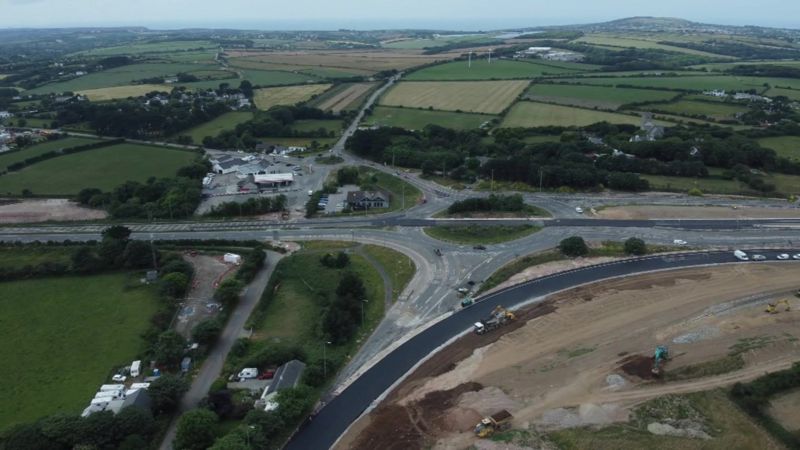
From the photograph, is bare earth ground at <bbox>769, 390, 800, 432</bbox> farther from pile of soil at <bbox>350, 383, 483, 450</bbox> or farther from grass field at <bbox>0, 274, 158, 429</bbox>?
grass field at <bbox>0, 274, 158, 429</bbox>

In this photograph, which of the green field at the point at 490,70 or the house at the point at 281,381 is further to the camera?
the green field at the point at 490,70

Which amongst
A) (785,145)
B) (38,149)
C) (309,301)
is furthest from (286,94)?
(785,145)

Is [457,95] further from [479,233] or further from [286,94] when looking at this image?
[479,233]

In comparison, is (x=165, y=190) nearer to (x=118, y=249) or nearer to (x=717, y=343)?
(x=118, y=249)

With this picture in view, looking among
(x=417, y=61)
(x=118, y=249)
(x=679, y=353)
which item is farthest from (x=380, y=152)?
(x=417, y=61)

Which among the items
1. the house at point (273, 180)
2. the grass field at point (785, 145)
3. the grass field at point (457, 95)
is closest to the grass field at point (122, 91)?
the grass field at point (457, 95)

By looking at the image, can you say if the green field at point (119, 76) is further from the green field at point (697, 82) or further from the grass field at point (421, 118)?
the green field at point (697, 82)

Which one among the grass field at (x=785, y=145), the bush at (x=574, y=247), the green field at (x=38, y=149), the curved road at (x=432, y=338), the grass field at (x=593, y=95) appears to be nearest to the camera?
the curved road at (x=432, y=338)
